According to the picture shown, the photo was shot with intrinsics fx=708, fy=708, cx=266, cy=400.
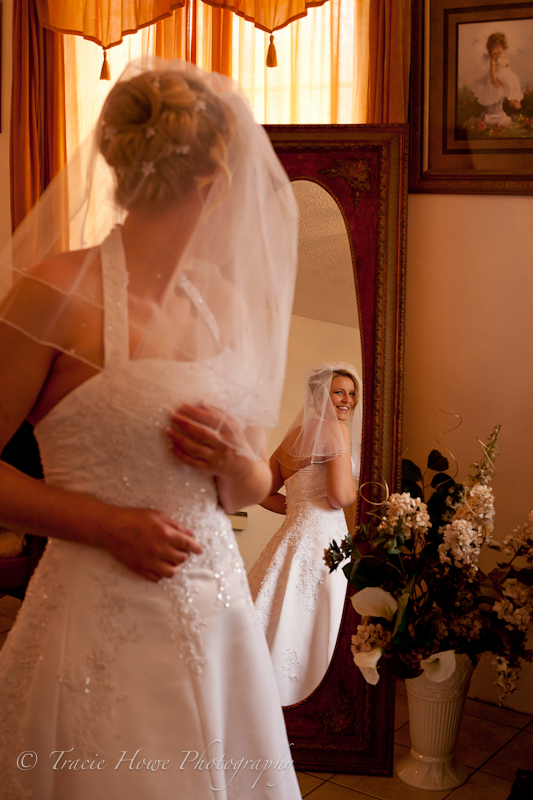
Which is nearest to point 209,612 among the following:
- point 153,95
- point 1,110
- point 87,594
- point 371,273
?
point 87,594

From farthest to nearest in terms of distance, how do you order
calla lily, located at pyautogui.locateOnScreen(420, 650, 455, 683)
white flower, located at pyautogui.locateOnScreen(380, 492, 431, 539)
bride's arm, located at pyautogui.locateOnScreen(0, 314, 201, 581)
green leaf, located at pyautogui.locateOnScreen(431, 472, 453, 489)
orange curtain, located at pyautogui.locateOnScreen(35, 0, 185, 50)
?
orange curtain, located at pyautogui.locateOnScreen(35, 0, 185, 50), green leaf, located at pyautogui.locateOnScreen(431, 472, 453, 489), white flower, located at pyautogui.locateOnScreen(380, 492, 431, 539), calla lily, located at pyautogui.locateOnScreen(420, 650, 455, 683), bride's arm, located at pyautogui.locateOnScreen(0, 314, 201, 581)

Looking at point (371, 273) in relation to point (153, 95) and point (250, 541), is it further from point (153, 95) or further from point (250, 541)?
point (153, 95)

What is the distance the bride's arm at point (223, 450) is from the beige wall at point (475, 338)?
1.45 metres

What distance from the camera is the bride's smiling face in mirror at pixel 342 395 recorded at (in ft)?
7.33

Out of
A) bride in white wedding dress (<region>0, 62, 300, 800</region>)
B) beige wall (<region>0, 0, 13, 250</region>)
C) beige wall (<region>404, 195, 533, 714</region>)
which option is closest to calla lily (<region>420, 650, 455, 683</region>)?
beige wall (<region>404, 195, 533, 714</region>)

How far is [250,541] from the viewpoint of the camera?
2254mm

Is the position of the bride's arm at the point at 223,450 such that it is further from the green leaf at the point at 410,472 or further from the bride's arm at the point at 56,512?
the green leaf at the point at 410,472

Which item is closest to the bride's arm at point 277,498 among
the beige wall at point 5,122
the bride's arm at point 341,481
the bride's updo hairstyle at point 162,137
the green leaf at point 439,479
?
the bride's arm at point 341,481

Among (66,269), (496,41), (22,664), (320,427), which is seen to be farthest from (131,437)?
(496,41)

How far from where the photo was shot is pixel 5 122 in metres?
3.04

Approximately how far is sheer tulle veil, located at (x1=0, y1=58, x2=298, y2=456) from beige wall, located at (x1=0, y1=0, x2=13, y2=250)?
2097mm

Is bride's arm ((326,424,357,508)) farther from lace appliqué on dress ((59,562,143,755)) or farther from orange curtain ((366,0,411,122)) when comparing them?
lace appliqué on dress ((59,562,143,755))

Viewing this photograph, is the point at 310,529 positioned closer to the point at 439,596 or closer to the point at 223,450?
the point at 439,596

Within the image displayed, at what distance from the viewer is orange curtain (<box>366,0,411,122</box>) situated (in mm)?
2396
